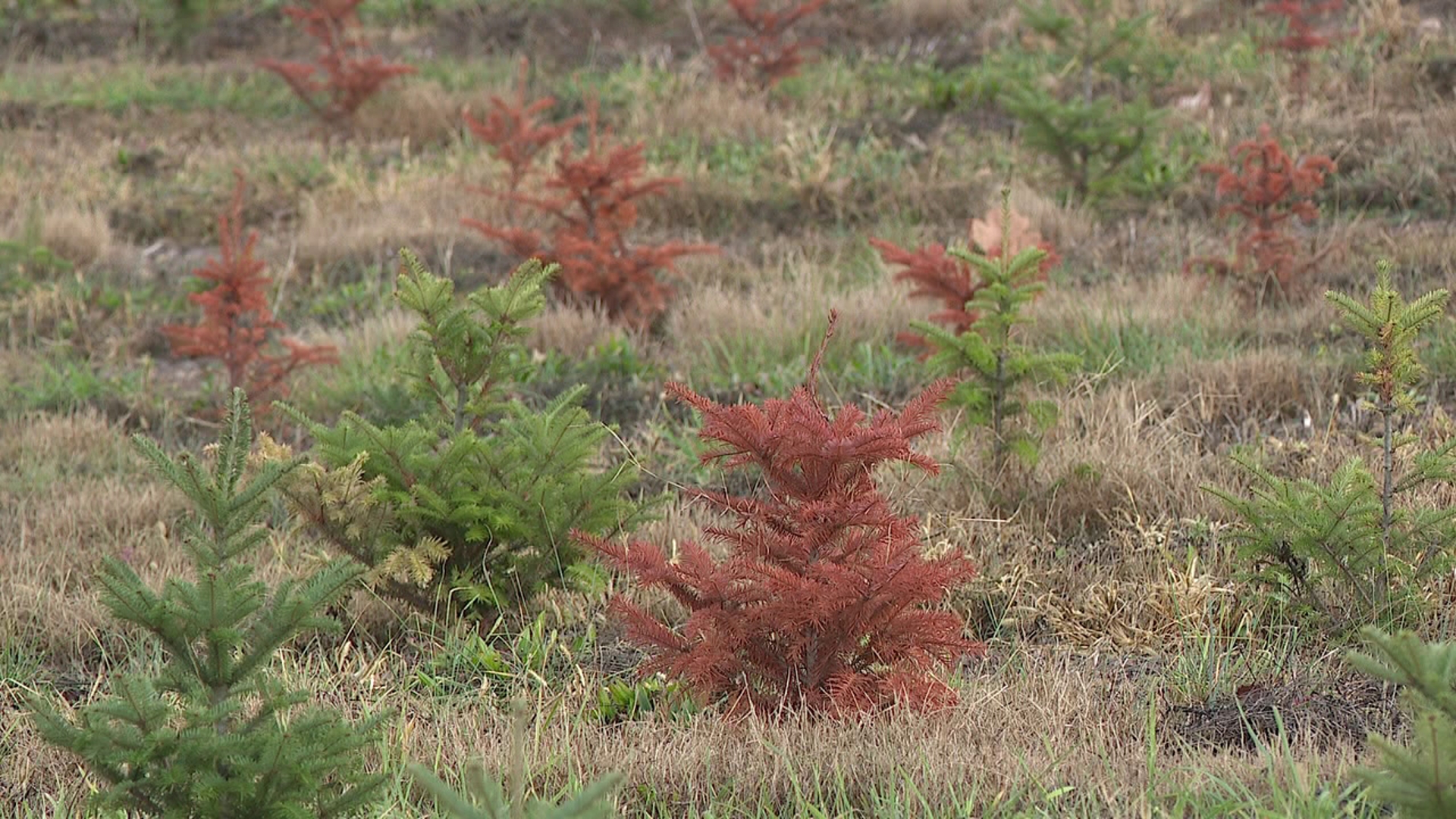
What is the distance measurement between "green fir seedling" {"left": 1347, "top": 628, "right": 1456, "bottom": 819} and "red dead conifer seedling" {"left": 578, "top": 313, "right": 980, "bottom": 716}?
126 centimetres

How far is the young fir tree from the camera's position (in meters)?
2.54

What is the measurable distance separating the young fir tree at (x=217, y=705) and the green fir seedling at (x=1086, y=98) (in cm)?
606

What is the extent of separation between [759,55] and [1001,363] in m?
6.54

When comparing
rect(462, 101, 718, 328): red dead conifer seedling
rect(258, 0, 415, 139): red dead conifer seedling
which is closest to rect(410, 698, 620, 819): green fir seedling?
rect(462, 101, 718, 328): red dead conifer seedling

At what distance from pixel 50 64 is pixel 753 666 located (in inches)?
475

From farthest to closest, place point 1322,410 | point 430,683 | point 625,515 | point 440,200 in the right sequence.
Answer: point 440,200 → point 1322,410 → point 625,515 → point 430,683

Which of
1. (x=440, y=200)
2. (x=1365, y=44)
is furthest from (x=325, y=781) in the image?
(x=1365, y=44)

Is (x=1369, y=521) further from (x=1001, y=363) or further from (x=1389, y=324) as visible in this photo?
(x=1001, y=363)

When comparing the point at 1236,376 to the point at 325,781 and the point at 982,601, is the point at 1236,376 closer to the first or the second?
the point at 982,601

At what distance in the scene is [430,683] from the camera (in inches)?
155

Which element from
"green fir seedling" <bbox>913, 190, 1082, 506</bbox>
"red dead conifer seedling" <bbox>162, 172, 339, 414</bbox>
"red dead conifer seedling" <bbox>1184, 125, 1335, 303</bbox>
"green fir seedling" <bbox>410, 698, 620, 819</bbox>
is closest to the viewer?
"green fir seedling" <bbox>410, 698, 620, 819</bbox>

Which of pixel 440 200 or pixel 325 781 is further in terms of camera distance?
pixel 440 200

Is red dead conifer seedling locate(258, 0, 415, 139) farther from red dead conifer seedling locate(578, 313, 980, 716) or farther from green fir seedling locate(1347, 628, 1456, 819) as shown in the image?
green fir seedling locate(1347, 628, 1456, 819)

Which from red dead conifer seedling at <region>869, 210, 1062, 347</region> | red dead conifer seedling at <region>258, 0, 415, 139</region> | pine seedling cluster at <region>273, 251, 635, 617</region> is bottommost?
red dead conifer seedling at <region>258, 0, 415, 139</region>
